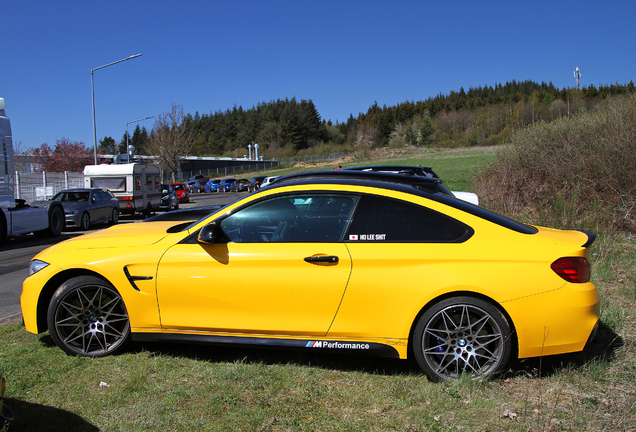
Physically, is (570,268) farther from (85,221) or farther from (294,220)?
(85,221)

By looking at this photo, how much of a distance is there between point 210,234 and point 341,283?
1.11m

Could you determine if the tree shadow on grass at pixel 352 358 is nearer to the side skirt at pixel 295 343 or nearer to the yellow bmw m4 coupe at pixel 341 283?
the side skirt at pixel 295 343

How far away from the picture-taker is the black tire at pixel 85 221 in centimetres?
1641

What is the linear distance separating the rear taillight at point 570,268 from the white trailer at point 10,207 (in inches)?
496

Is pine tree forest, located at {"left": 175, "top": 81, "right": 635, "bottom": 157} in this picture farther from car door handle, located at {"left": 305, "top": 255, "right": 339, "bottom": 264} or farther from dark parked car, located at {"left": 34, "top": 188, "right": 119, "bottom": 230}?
car door handle, located at {"left": 305, "top": 255, "right": 339, "bottom": 264}

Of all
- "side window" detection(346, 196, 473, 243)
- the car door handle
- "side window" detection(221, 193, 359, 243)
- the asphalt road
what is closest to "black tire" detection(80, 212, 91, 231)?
the asphalt road

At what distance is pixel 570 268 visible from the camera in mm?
3389

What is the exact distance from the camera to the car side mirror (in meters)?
3.71

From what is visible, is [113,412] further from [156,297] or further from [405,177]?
[405,177]

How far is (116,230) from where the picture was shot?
471cm

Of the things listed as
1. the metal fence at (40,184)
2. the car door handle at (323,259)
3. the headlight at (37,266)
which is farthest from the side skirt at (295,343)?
the metal fence at (40,184)

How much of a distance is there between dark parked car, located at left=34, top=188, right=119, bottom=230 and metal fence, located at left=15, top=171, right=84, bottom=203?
4926 mm

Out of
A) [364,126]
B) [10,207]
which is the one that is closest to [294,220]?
[10,207]

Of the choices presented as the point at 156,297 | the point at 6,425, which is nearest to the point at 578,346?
the point at 156,297
